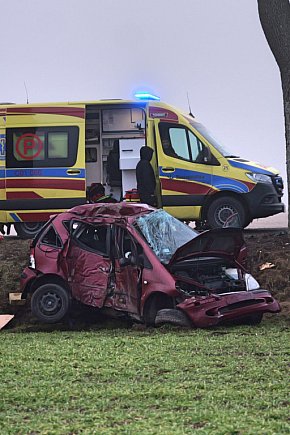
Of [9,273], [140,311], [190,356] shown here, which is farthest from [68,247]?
[190,356]

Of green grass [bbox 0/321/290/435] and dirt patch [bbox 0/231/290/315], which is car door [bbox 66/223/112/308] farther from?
dirt patch [bbox 0/231/290/315]

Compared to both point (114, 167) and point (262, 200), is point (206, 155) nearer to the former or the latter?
point (262, 200)

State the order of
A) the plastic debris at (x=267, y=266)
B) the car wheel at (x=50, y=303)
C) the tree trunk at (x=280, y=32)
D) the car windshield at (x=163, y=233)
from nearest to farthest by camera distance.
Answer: the car windshield at (x=163, y=233), the car wheel at (x=50, y=303), the plastic debris at (x=267, y=266), the tree trunk at (x=280, y=32)

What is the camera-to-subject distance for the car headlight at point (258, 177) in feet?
56.4

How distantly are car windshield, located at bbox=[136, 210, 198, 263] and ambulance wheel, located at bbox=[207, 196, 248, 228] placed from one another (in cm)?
438

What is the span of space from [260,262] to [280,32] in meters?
3.92

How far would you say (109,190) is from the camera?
18.1 meters

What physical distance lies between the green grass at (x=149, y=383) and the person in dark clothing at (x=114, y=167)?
7025mm

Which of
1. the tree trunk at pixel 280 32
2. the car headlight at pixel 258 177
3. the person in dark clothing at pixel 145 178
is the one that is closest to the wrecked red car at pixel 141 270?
the person in dark clothing at pixel 145 178

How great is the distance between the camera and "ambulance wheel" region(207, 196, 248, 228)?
17188 millimetres

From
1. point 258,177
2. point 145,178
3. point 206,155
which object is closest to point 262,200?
point 258,177

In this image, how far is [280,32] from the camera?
15.5 m

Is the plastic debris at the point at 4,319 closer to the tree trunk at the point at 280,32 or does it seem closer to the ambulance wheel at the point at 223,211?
the ambulance wheel at the point at 223,211

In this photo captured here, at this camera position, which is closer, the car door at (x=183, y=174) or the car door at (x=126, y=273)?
the car door at (x=126, y=273)
